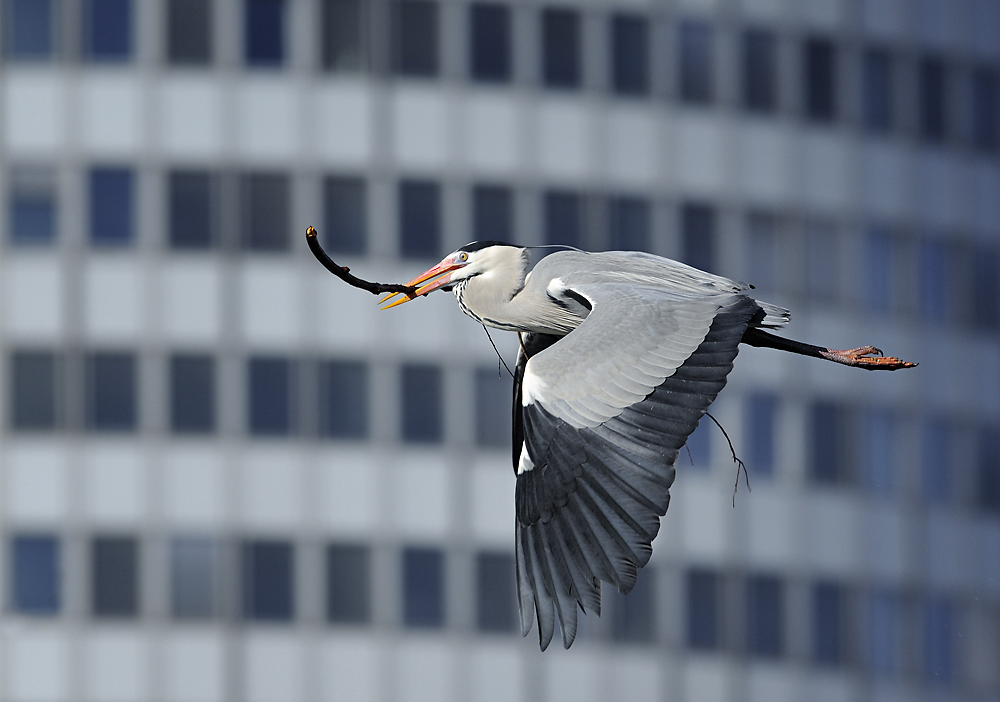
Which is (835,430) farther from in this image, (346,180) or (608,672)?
(346,180)

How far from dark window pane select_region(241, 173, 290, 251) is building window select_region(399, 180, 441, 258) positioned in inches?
142

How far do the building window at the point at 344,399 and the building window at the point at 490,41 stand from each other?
1025 centimetres

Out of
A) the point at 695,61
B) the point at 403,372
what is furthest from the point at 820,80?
the point at 403,372

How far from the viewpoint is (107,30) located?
5444cm

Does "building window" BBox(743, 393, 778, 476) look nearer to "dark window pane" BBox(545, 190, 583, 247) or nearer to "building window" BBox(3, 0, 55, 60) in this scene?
"dark window pane" BBox(545, 190, 583, 247)

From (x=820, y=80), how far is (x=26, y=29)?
86.3 feet

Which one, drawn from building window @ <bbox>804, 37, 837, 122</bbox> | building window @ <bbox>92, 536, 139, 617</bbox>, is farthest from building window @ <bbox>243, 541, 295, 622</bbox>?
building window @ <bbox>804, 37, 837, 122</bbox>

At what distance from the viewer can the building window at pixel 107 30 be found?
54188 mm

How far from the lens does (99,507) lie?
5197 centimetres

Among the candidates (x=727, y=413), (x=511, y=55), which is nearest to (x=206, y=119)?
(x=511, y=55)

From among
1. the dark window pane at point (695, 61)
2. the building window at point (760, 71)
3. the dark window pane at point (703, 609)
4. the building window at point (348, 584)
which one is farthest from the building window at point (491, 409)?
the building window at point (760, 71)

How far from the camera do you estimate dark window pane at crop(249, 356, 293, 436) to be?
174 ft

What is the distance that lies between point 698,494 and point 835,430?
590 cm

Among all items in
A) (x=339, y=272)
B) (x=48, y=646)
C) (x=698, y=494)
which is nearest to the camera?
(x=339, y=272)
